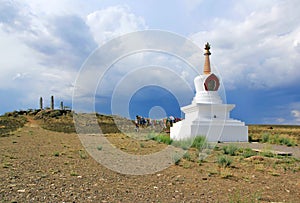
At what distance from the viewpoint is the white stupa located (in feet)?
68.5

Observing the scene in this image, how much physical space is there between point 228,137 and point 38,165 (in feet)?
50.9

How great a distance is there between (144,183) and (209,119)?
1557 centimetres

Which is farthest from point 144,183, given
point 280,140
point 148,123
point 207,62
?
point 148,123

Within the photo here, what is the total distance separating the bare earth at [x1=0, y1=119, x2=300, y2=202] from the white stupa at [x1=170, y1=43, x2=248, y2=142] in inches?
438

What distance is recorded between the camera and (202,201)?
565 cm

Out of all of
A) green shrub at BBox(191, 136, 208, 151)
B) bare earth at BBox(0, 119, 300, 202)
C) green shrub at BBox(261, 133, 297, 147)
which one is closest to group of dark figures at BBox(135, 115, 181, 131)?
green shrub at BBox(261, 133, 297, 147)

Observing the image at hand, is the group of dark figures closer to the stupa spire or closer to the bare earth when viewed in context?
the stupa spire

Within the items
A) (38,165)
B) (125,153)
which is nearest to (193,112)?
(125,153)

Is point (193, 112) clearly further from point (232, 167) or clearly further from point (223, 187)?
point (223, 187)

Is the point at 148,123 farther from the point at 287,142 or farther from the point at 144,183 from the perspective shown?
the point at 144,183

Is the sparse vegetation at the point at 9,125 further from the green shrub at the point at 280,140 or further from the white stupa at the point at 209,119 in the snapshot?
the green shrub at the point at 280,140

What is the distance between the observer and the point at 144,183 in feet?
22.9

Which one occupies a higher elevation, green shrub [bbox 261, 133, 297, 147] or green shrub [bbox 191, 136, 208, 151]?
green shrub [bbox 191, 136, 208, 151]

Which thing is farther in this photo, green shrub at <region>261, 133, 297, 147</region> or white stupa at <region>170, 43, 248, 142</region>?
white stupa at <region>170, 43, 248, 142</region>
